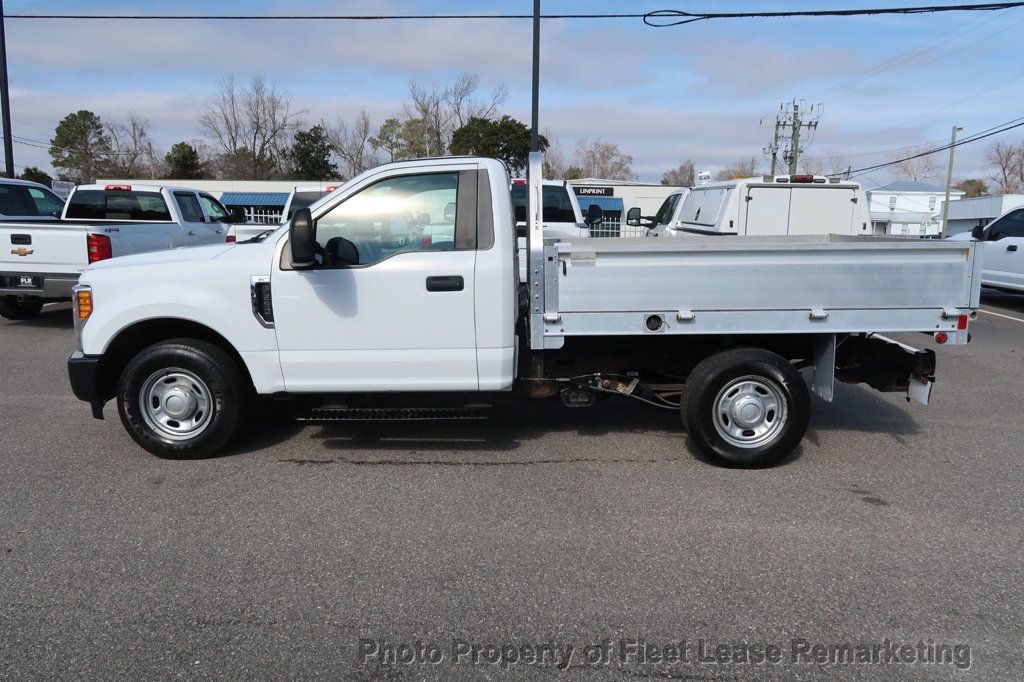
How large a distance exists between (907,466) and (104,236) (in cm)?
970

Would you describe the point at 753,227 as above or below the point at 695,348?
above

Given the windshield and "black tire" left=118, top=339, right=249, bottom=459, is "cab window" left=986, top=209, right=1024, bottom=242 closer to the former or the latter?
the windshield

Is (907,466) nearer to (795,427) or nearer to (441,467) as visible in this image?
(795,427)

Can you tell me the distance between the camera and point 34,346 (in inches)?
386

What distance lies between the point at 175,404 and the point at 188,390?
0.13 metres

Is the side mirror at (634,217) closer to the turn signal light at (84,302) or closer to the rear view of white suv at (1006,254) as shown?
the rear view of white suv at (1006,254)

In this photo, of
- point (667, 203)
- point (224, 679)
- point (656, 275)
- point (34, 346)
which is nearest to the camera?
point (224, 679)

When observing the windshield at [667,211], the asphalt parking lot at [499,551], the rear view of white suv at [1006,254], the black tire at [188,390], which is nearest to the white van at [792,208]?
the windshield at [667,211]

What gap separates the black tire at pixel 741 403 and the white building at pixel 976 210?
43.3 meters

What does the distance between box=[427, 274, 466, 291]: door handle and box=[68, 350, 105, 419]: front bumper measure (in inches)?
95.7

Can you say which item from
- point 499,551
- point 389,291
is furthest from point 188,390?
point 499,551

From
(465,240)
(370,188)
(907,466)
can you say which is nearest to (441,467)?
(465,240)

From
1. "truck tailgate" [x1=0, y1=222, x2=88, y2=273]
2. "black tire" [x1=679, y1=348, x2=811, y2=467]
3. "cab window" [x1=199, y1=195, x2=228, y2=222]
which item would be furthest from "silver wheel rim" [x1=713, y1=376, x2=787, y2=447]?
"cab window" [x1=199, y1=195, x2=228, y2=222]

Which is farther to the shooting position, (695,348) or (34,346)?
(34,346)
